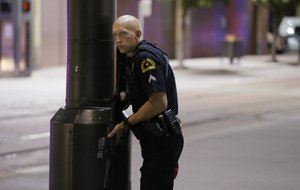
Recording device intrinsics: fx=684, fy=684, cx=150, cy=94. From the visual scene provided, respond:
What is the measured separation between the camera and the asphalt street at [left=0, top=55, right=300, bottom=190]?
7715mm

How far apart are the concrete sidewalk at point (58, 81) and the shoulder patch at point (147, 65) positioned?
29.2ft

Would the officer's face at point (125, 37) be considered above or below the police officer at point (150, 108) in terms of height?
above

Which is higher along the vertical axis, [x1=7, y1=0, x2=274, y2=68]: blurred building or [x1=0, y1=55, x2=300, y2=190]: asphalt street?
[x1=7, y1=0, x2=274, y2=68]: blurred building

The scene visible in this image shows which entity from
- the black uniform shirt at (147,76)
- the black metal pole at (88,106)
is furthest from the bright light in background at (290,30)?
the black uniform shirt at (147,76)

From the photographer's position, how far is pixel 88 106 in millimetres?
5254

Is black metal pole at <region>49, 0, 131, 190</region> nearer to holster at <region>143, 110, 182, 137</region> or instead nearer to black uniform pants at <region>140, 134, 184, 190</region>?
black uniform pants at <region>140, 134, 184, 190</region>

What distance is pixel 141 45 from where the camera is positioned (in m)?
4.59

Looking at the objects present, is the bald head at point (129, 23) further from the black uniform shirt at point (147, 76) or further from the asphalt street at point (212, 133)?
the asphalt street at point (212, 133)

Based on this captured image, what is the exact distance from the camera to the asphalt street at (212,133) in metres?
7.71

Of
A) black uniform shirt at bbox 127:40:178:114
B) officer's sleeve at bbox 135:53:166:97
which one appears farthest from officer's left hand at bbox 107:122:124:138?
officer's sleeve at bbox 135:53:166:97

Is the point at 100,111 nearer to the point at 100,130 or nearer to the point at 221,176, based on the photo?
the point at 100,130

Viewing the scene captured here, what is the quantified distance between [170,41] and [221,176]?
24602mm

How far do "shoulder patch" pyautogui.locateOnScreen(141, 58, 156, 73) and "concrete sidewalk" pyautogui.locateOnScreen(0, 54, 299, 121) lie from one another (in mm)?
8915

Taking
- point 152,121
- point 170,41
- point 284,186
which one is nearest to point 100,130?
point 152,121
